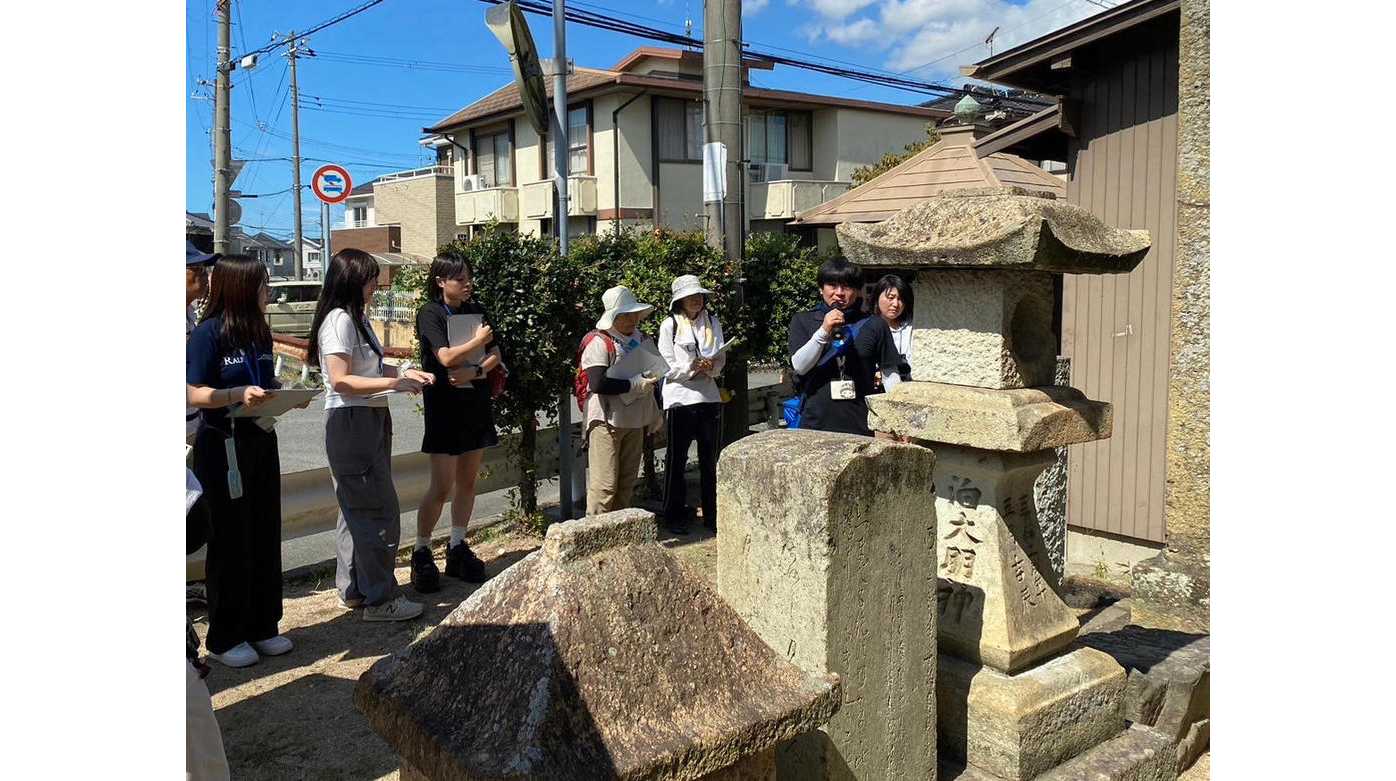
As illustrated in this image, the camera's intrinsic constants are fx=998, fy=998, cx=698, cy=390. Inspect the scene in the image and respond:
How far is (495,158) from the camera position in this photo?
2830 centimetres

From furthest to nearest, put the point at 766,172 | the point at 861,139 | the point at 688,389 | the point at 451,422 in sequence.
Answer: the point at 861,139 < the point at 766,172 < the point at 688,389 < the point at 451,422

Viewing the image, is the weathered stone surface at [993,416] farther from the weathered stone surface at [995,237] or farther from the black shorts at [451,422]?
the black shorts at [451,422]

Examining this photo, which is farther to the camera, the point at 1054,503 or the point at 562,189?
the point at 562,189

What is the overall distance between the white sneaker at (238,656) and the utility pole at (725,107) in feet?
13.8

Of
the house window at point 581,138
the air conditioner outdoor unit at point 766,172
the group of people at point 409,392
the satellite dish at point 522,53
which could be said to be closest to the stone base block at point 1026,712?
the group of people at point 409,392

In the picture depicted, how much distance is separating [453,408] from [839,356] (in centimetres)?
221

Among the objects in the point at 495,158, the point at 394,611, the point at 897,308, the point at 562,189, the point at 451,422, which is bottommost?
the point at 394,611

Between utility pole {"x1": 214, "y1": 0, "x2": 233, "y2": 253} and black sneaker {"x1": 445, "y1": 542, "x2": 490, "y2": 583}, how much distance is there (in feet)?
25.7

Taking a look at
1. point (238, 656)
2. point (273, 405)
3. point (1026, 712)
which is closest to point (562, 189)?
point (273, 405)

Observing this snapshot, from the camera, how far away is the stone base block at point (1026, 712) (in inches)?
117

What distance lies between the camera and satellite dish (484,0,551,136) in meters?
6.52

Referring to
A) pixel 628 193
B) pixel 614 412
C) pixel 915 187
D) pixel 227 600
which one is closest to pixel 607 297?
pixel 614 412

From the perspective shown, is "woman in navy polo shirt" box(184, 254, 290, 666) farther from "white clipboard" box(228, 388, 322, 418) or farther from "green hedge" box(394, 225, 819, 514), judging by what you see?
"green hedge" box(394, 225, 819, 514)

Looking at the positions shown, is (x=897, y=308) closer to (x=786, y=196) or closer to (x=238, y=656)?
(x=238, y=656)
